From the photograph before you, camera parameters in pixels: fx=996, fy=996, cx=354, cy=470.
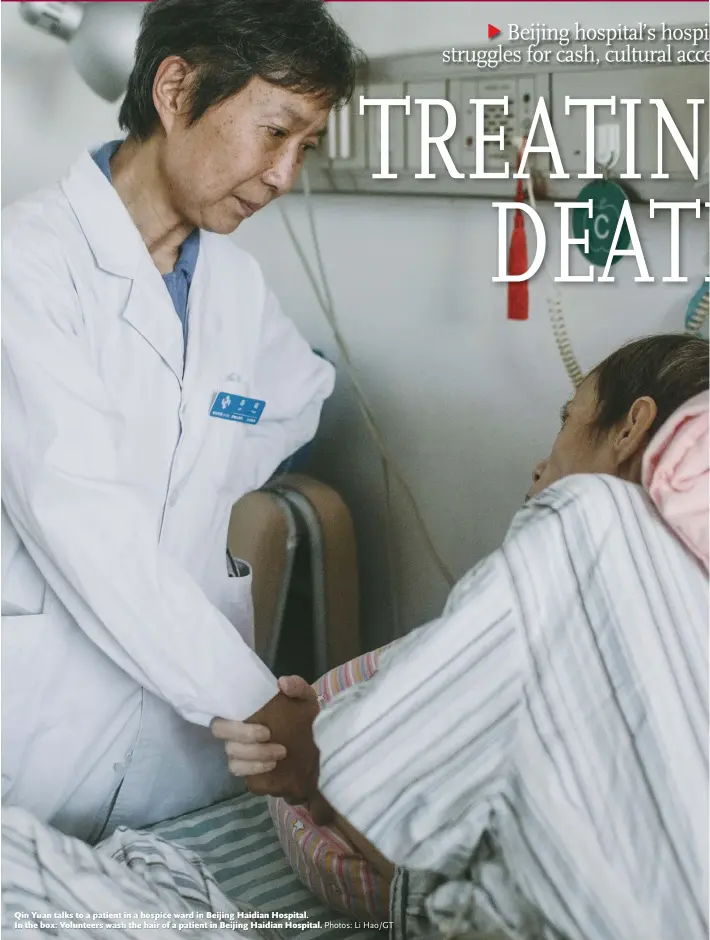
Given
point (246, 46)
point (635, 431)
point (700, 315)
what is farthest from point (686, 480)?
point (246, 46)

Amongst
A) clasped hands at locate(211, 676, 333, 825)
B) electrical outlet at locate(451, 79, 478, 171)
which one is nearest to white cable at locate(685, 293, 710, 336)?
electrical outlet at locate(451, 79, 478, 171)

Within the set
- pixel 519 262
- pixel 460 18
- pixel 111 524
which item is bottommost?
pixel 111 524

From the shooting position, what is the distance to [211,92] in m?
0.86

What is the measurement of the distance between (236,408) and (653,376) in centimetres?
43

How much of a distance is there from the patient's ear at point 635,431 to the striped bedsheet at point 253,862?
0.43 m

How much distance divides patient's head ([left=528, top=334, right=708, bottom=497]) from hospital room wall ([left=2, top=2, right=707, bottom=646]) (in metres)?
0.12

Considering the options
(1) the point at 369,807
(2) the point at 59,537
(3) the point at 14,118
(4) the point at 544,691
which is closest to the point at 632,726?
(4) the point at 544,691

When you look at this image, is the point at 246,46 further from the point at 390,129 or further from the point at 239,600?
the point at 239,600

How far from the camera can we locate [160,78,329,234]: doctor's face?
0.86 meters

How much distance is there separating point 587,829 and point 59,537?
18.4 inches

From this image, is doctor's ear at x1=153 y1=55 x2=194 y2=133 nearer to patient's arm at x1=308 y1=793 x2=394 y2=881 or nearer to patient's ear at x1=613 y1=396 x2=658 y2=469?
patient's ear at x1=613 y1=396 x2=658 y2=469

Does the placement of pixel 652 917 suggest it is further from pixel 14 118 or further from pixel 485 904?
pixel 14 118

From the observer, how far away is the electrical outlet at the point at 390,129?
3.14ft

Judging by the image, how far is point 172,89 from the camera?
88cm
